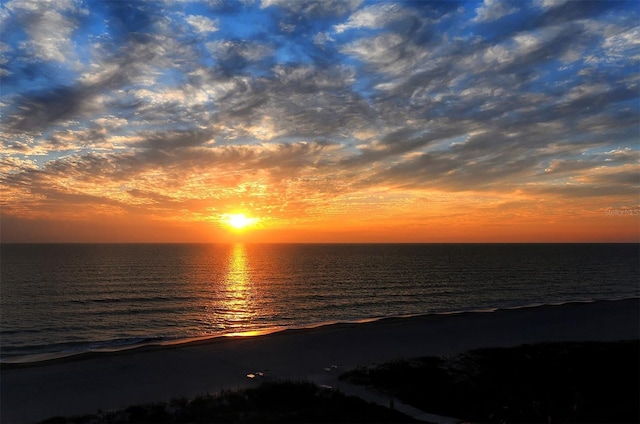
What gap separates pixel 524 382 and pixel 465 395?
4.29 meters

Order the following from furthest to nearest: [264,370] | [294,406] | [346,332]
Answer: [346,332] < [264,370] < [294,406]

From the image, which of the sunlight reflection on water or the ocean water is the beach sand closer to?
the ocean water

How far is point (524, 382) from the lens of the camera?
23.2 m

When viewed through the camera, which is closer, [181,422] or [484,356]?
[181,422]

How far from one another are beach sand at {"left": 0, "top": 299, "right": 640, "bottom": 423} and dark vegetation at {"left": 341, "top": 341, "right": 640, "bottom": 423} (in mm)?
3242

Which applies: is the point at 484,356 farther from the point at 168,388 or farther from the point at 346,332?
the point at 168,388

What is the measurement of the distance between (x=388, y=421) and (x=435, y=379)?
26.2ft

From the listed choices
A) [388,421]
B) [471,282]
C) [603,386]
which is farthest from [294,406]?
[471,282]

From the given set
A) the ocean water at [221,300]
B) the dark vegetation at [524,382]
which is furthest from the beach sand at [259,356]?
the ocean water at [221,300]

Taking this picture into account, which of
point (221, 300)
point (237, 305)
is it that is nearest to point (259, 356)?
point (237, 305)

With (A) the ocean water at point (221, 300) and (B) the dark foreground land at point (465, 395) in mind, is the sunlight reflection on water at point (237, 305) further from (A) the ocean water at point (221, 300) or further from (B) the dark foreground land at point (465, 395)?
(B) the dark foreground land at point (465, 395)

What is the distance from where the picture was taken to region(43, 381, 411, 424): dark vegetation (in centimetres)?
1661

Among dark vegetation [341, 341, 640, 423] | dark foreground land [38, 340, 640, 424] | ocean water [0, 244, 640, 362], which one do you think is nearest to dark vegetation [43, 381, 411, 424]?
dark foreground land [38, 340, 640, 424]

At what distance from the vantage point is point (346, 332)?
37.8 m
